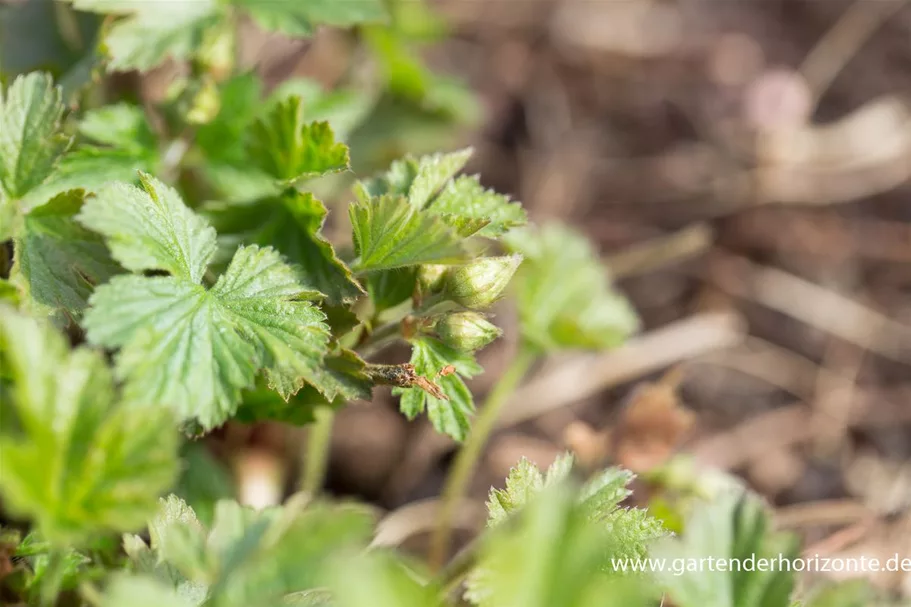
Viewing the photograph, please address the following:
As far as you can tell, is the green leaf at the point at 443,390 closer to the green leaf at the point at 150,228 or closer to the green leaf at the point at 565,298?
the green leaf at the point at 150,228

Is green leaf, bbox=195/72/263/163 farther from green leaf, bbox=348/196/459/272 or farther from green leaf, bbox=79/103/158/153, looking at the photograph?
green leaf, bbox=348/196/459/272

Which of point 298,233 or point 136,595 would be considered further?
point 298,233

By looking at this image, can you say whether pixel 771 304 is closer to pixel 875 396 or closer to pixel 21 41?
pixel 875 396

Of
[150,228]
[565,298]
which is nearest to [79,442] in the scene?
[150,228]

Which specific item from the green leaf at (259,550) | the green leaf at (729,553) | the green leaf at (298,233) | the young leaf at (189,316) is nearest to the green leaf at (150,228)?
the young leaf at (189,316)

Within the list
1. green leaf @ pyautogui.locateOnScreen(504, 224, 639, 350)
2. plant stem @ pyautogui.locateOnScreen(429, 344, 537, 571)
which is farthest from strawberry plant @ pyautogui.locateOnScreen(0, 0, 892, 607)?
plant stem @ pyautogui.locateOnScreen(429, 344, 537, 571)

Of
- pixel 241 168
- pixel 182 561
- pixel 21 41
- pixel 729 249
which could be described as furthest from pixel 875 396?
pixel 21 41

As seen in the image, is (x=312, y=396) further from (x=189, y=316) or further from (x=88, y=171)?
(x=88, y=171)
